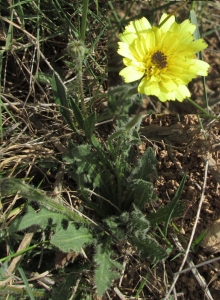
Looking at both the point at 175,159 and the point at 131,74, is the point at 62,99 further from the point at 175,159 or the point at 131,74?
the point at 175,159

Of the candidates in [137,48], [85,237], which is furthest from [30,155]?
[137,48]

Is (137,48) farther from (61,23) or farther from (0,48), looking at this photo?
(0,48)

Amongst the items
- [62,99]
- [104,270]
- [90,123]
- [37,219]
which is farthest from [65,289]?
[62,99]

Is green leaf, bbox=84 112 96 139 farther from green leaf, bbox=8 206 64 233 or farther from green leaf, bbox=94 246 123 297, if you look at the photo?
green leaf, bbox=94 246 123 297

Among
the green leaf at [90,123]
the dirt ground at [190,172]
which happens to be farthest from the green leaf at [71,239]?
the green leaf at [90,123]

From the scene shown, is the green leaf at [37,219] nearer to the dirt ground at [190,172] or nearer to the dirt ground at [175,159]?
the dirt ground at [175,159]

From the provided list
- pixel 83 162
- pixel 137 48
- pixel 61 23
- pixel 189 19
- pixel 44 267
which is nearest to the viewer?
pixel 137 48

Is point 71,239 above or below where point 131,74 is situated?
below
